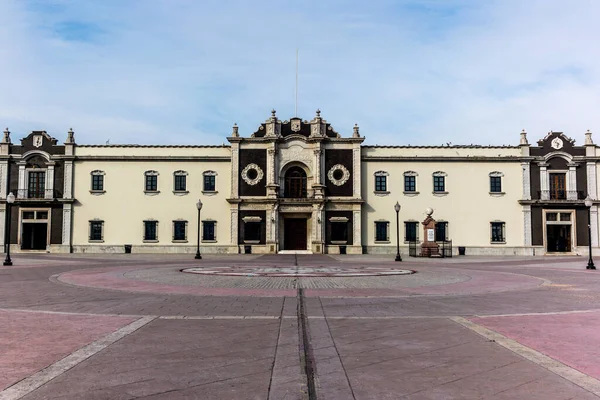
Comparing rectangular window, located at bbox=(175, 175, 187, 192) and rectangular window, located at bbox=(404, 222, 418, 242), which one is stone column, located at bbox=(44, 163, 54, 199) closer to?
rectangular window, located at bbox=(175, 175, 187, 192)

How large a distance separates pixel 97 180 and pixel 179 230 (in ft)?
27.2

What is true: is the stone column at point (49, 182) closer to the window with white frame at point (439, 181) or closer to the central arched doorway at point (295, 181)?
the central arched doorway at point (295, 181)

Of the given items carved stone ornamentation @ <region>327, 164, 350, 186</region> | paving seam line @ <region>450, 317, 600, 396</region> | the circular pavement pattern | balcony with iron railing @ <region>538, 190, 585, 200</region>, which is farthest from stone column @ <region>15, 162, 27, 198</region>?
balcony with iron railing @ <region>538, 190, 585, 200</region>

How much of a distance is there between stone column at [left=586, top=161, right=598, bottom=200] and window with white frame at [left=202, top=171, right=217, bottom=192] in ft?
103

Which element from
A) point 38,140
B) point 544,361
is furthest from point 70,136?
point 544,361

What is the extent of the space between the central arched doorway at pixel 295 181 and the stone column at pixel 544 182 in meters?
20.0

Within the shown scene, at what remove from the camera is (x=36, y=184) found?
41812 millimetres

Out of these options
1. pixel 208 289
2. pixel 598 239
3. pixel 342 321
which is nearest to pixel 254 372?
pixel 342 321

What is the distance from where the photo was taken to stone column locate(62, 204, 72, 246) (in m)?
41.1

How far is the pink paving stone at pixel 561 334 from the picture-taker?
19.7 feet

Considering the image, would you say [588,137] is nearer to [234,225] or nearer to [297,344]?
[234,225]

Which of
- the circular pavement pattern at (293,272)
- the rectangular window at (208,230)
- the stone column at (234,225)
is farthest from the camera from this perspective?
the rectangular window at (208,230)

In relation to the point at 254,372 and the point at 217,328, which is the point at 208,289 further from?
the point at 254,372

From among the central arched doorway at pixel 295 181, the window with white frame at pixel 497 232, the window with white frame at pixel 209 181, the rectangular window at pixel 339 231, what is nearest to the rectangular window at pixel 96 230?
the window with white frame at pixel 209 181
